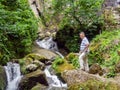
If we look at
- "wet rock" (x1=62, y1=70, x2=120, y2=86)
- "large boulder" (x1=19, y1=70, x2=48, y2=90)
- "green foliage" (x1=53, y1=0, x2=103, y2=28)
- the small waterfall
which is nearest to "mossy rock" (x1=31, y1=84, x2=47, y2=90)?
"large boulder" (x1=19, y1=70, x2=48, y2=90)

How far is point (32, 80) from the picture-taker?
14.7 m

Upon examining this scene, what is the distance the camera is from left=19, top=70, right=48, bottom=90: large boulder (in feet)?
47.9

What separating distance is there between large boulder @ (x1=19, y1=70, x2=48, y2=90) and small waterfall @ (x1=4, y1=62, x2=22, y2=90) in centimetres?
55

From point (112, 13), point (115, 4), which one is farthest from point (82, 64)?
point (115, 4)

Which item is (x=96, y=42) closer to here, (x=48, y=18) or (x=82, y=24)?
(x=82, y=24)

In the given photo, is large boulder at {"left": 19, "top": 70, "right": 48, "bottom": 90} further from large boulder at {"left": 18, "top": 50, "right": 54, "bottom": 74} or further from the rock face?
large boulder at {"left": 18, "top": 50, "right": 54, "bottom": 74}

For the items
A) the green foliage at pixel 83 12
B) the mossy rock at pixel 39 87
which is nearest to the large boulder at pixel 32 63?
the mossy rock at pixel 39 87

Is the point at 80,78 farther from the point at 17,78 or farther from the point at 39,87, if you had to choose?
the point at 17,78

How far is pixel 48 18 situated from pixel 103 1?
10.4 meters

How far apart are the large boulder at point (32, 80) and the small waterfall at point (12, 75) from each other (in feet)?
1.81

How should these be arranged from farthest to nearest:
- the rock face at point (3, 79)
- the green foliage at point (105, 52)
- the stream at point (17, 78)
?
the stream at point (17, 78), the green foliage at point (105, 52), the rock face at point (3, 79)

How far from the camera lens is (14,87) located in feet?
50.1

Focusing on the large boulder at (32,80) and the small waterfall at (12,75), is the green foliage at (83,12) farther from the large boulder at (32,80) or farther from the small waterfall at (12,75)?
the large boulder at (32,80)

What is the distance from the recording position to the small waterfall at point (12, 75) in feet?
50.9
